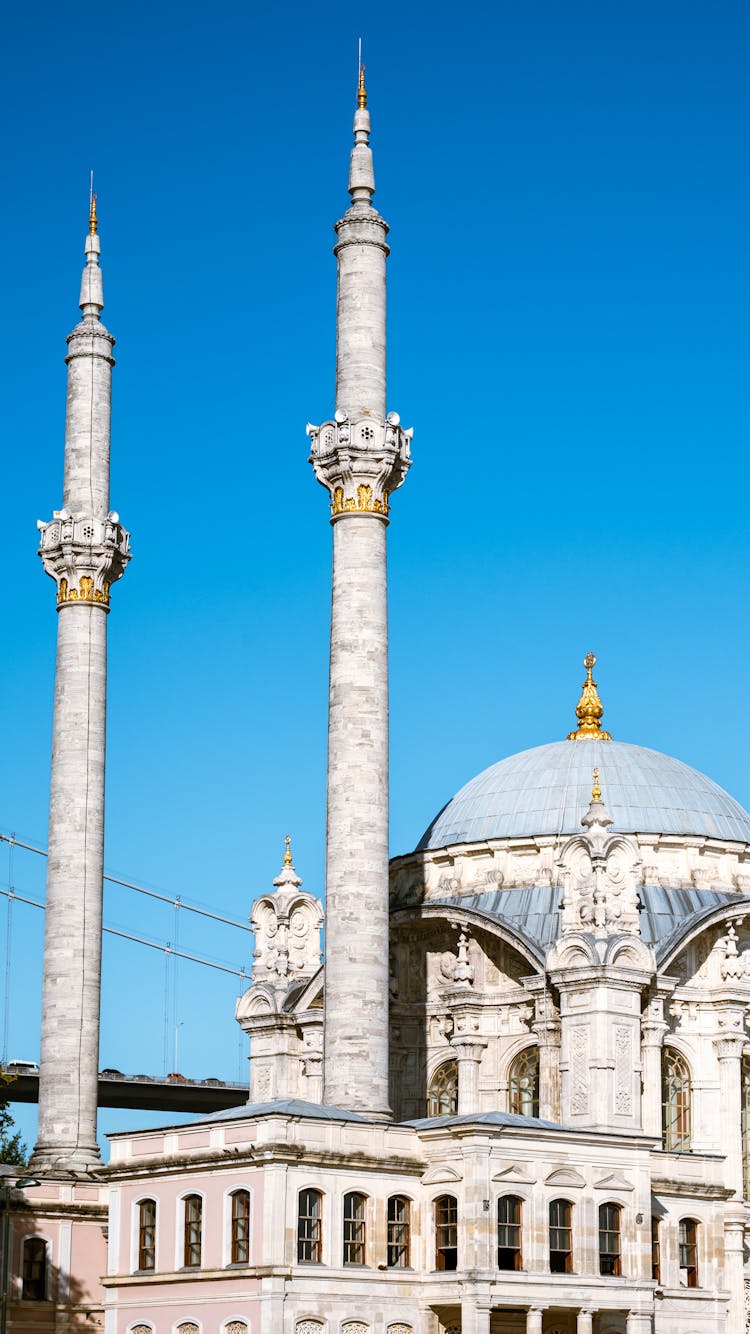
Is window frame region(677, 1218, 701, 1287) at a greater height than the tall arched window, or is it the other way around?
the tall arched window

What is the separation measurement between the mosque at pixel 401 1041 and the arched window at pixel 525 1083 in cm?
10

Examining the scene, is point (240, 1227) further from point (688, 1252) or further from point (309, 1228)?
point (688, 1252)

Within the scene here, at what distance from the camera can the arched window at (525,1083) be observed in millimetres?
58594

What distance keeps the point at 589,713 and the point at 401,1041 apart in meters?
12.5

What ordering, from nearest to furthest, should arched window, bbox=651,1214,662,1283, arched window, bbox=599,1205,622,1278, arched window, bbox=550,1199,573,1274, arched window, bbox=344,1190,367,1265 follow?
arched window, bbox=344,1190,367,1265 → arched window, bbox=550,1199,573,1274 → arched window, bbox=599,1205,622,1278 → arched window, bbox=651,1214,662,1283

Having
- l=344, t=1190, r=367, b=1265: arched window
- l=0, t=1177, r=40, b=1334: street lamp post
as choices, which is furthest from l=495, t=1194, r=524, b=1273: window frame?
l=0, t=1177, r=40, b=1334: street lamp post

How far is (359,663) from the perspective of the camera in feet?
171

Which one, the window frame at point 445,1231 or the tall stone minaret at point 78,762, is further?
the tall stone minaret at point 78,762

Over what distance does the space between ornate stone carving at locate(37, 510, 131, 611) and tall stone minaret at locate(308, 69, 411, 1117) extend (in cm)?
1037

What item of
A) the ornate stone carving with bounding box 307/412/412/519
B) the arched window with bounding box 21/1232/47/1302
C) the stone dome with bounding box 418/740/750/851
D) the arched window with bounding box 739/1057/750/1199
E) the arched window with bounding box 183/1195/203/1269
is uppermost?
the ornate stone carving with bounding box 307/412/412/519

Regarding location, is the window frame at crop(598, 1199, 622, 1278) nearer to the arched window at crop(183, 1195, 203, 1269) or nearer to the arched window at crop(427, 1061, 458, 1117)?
the arched window at crop(183, 1195, 203, 1269)

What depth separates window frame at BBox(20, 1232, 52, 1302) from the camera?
55.2 m

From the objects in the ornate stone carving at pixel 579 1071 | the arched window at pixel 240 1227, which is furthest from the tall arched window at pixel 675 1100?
the arched window at pixel 240 1227

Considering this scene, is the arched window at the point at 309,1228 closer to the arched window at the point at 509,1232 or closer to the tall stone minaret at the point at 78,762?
the arched window at the point at 509,1232
